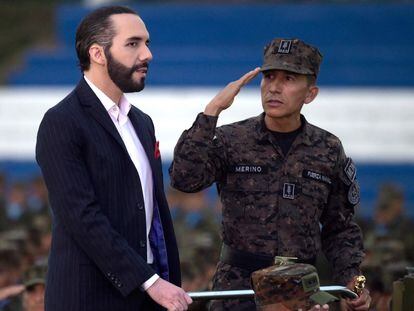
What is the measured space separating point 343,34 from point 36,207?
10.2 metres

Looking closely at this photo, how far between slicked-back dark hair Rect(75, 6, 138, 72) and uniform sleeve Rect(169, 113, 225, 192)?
0.46 meters

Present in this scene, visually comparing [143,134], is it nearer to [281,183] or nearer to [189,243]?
[281,183]

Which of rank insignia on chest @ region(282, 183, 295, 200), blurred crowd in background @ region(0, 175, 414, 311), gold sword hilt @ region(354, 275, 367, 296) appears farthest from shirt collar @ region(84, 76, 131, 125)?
blurred crowd in background @ region(0, 175, 414, 311)

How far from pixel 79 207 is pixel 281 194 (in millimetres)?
978

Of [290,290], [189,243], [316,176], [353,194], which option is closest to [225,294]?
[290,290]

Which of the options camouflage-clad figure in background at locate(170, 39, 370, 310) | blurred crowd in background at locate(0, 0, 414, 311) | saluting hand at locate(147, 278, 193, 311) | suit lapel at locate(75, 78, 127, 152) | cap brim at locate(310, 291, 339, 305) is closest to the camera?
cap brim at locate(310, 291, 339, 305)

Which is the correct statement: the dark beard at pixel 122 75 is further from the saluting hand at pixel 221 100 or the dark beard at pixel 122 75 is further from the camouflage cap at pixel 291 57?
the camouflage cap at pixel 291 57

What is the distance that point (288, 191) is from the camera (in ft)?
17.1

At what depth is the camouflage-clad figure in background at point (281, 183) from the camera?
516cm

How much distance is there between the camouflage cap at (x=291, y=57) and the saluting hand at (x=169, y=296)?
1.04 metres

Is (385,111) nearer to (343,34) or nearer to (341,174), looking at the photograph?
(343,34)

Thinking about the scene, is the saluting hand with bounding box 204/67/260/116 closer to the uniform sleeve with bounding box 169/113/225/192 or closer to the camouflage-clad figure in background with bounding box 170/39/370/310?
the uniform sleeve with bounding box 169/113/225/192

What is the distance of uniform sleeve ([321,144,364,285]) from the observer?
208 inches

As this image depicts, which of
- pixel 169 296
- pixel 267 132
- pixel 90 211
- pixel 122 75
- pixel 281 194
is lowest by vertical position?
pixel 169 296
